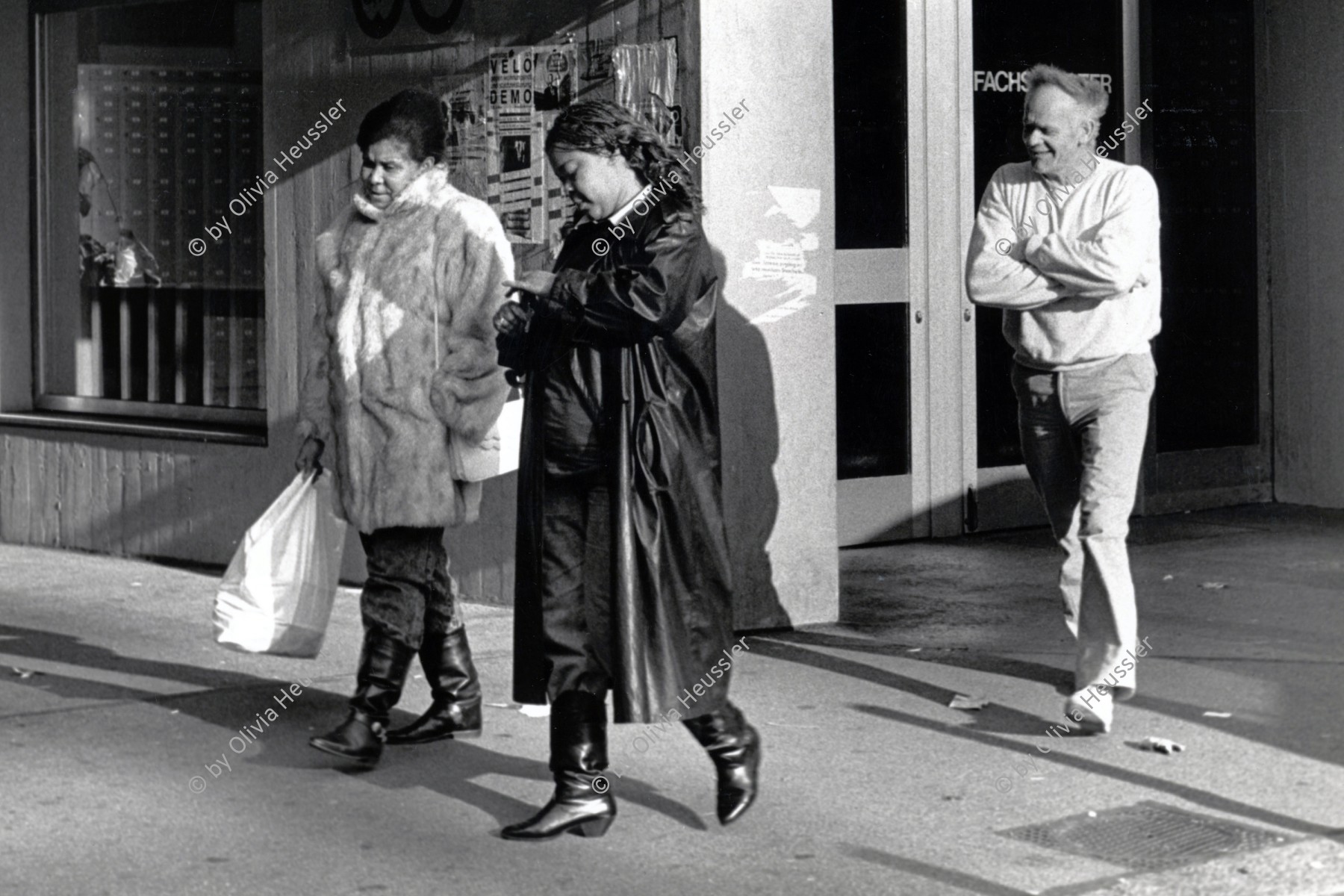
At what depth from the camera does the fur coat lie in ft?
20.2

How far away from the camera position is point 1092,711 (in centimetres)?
648

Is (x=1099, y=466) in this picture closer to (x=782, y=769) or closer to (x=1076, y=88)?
(x=1076, y=88)

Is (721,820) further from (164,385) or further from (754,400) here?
(164,385)

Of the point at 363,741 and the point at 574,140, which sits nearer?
the point at 574,140

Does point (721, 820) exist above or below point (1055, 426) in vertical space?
below

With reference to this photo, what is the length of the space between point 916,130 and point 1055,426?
148 inches

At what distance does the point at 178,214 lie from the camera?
10672mm

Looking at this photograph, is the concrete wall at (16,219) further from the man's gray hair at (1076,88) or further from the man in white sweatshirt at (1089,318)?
the man's gray hair at (1076,88)

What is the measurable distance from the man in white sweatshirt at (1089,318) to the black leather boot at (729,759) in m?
1.39

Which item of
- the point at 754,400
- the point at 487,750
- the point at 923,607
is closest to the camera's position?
the point at 487,750

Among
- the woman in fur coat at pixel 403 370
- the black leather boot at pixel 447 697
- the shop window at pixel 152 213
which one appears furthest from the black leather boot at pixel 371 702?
the shop window at pixel 152 213

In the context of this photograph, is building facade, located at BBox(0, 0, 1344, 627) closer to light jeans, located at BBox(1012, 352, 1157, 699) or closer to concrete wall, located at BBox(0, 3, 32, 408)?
concrete wall, located at BBox(0, 3, 32, 408)

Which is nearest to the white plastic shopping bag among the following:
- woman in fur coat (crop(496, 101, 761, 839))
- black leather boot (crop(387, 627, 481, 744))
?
black leather boot (crop(387, 627, 481, 744))

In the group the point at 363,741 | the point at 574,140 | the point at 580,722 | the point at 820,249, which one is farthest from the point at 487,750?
the point at 820,249
